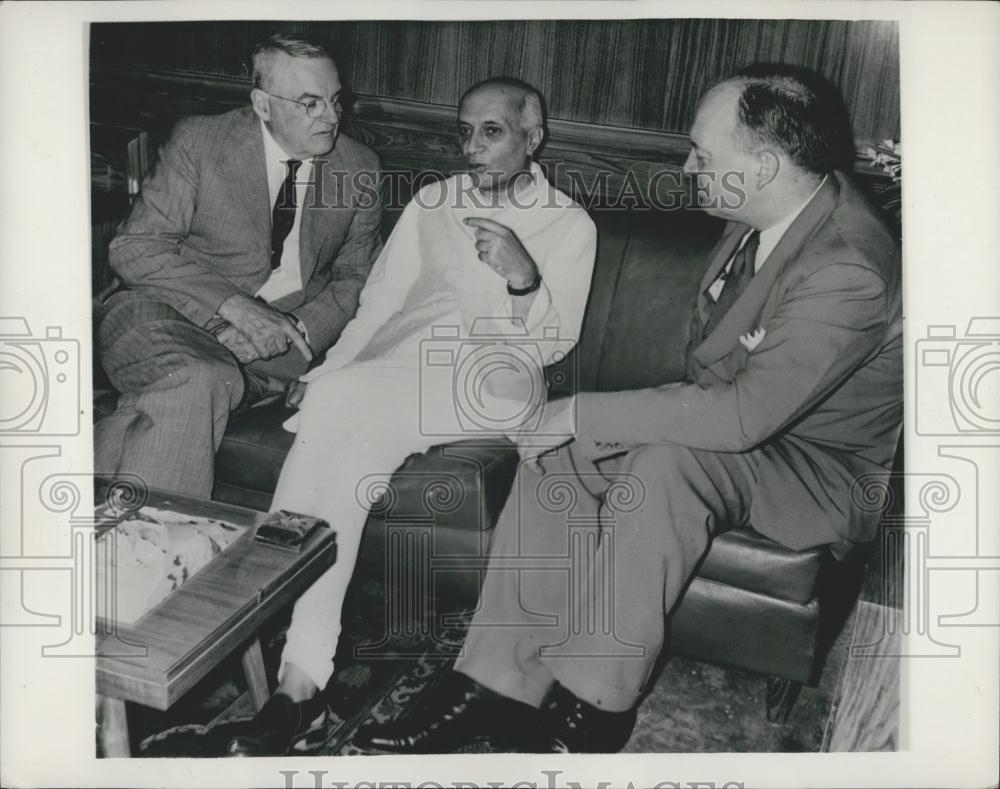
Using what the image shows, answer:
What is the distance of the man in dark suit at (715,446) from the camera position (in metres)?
2.26

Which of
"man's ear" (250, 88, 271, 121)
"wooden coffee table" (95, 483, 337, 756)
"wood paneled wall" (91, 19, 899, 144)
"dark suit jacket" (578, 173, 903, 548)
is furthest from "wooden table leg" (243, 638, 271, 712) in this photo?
"wood paneled wall" (91, 19, 899, 144)

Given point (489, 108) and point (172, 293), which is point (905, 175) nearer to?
point (489, 108)

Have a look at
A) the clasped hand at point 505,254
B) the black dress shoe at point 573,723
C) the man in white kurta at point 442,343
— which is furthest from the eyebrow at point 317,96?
the black dress shoe at point 573,723

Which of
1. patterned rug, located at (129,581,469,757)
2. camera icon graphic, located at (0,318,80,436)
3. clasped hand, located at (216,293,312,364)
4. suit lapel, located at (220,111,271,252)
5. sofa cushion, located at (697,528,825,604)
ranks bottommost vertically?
patterned rug, located at (129,581,469,757)

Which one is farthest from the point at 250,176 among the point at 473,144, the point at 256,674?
the point at 256,674

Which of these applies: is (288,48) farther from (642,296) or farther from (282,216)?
(642,296)

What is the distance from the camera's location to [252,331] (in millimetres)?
2395

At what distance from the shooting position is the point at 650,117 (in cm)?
234

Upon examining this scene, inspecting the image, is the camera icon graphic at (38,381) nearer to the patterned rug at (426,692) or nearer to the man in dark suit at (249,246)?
→ the man in dark suit at (249,246)

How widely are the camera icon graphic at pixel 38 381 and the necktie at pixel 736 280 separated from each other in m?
1.54

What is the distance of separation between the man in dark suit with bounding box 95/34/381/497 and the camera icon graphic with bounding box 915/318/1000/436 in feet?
4.54

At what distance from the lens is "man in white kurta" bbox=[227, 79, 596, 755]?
2.33 meters

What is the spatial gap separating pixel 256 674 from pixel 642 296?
1.28m

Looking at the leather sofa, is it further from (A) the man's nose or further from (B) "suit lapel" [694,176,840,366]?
(A) the man's nose
